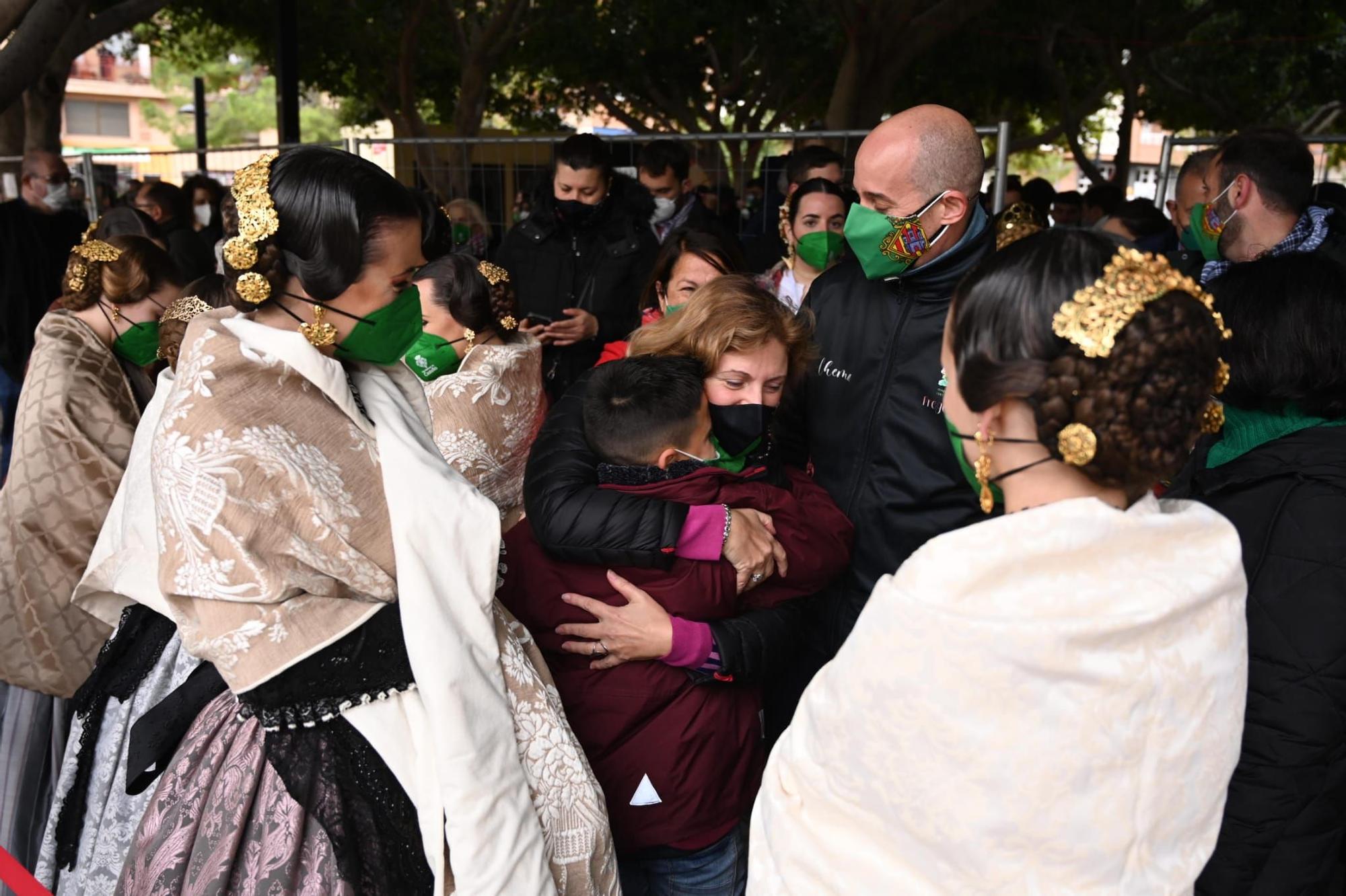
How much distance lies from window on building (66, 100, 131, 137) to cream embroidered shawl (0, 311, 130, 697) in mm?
53995

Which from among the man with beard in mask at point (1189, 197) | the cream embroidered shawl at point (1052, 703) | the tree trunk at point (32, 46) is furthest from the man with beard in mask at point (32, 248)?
the man with beard in mask at point (1189, 197)

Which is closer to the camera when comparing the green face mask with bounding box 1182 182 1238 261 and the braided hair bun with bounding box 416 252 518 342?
the braided hair bun with bounding box 416 252 518 342

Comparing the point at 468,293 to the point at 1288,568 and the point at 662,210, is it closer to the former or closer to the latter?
the point at 1288,568

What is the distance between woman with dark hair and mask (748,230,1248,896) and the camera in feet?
4.06

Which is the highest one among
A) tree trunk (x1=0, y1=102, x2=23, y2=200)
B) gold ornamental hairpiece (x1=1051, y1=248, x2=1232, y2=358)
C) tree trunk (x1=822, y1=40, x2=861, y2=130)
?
tree trunk (x1=822, y1=40, x2=861, y2=130)

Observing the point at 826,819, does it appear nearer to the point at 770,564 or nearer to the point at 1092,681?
the point at 1092,681

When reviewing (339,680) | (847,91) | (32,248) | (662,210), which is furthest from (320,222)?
(847,91)

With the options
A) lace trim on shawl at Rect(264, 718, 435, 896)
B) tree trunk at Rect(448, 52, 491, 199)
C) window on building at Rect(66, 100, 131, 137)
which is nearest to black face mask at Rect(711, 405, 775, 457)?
lace trim on shawl at Rect(264, 718, 435, 896)

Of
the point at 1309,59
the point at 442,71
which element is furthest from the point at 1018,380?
the point at 442,71

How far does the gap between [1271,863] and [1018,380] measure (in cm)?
106

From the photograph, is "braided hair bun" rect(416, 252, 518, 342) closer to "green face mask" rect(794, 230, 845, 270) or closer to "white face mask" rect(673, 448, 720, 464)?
"white face mask" rect(673, 448, 720, 464)

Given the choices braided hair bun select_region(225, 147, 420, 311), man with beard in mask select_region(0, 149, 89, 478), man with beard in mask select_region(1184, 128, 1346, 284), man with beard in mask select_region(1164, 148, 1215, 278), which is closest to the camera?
braided hair bun select_region(225, 147, 420, 311)

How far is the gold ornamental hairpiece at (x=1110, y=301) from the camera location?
48.0 inches

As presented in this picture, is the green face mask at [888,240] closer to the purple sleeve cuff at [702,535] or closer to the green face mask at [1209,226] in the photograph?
the purple sleeve cuff at [702,535]
